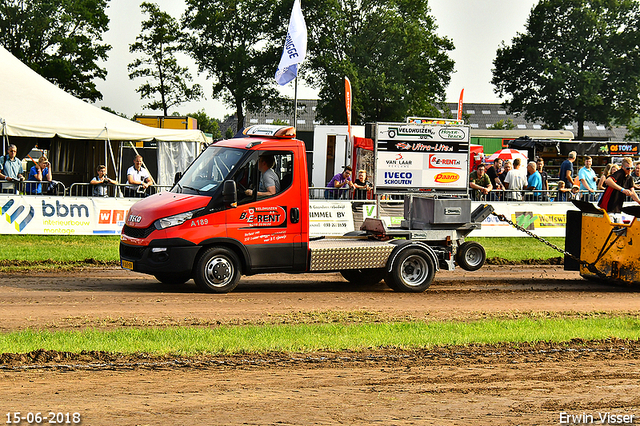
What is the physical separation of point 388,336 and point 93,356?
3139 millimetres

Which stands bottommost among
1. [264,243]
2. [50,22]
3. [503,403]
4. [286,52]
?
[503,403]

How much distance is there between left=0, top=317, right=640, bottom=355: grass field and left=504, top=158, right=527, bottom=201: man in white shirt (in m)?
10.4

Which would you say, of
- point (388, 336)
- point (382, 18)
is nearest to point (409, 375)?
point (388, 336)

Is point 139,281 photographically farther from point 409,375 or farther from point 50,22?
point 50,22

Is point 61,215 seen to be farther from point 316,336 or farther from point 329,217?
point 316,336

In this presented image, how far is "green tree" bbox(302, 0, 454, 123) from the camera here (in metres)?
56.0

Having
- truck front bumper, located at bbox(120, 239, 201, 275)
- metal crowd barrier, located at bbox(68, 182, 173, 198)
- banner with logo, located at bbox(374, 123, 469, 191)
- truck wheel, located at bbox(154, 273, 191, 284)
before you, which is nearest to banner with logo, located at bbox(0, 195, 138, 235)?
metal crowd barrier, located at bbox(68, 182, 173, 198)

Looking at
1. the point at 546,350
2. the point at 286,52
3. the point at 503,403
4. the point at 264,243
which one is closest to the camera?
the point at 503,403

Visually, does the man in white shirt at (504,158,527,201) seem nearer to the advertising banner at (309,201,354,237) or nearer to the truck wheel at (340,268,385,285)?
the advertising banner at (309,201,354,237)

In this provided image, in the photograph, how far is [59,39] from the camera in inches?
2172

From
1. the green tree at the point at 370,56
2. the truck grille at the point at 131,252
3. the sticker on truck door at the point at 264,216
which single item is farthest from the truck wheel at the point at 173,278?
the green tree at the point at 370,56

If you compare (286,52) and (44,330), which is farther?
(286,52)

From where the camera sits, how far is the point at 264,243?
11.3 meters

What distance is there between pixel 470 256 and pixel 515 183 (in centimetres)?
735
